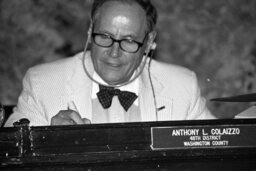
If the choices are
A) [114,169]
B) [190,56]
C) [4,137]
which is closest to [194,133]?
[114,169]

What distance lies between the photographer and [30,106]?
6.25 ft

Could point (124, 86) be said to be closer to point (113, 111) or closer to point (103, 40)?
point (113, 111)

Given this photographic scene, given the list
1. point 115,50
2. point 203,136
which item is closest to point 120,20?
point 115,50

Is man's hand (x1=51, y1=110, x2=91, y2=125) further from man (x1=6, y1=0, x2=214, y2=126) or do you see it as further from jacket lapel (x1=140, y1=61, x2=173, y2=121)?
jacket lapel (x1=140, y1=61, x2=173, y2=121)

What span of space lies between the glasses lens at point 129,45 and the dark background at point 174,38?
138cm

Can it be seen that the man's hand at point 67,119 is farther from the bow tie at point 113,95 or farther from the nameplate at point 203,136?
the bow tie at point 113,95

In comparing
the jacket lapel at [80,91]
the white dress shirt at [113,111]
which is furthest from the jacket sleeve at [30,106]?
the white dress shirt at [113,111]

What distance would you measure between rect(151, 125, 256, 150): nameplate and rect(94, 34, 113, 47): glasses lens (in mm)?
874

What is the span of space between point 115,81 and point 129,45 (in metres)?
0.20

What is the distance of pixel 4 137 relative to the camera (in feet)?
3.22

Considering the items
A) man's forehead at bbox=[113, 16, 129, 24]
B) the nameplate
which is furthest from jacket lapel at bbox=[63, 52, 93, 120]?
the nameplate

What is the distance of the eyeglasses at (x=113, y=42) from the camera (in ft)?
5.95

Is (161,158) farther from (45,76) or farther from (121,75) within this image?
(45,76)

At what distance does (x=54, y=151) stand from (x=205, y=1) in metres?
2.52
